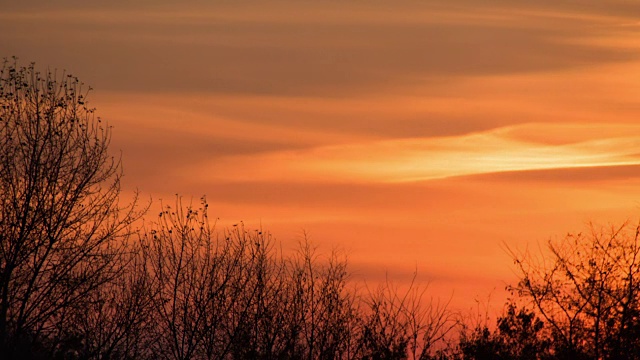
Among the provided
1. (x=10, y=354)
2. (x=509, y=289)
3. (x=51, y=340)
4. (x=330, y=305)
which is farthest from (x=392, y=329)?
(x=10, y=354)

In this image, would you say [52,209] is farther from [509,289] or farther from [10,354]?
[509,289]

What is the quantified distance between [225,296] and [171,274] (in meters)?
2.18

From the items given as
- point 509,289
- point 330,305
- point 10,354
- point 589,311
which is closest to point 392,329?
point 330,305

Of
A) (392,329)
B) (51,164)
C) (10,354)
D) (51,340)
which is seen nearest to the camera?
(10,354)

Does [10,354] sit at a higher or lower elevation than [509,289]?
lower

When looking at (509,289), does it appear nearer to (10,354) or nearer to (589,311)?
(589,311)

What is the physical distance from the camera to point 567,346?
110 feet

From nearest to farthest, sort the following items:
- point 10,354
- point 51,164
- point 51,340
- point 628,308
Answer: point 10,354
point 51,164
point 51,340
point 628,308

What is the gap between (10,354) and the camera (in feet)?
86.0

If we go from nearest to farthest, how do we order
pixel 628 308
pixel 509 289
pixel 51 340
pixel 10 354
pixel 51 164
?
pixel 10 354
pixel 51 164
pixel 51 340
pixel 628 308
pixel 509 289

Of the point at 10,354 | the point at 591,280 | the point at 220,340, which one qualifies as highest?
the point at 591,280

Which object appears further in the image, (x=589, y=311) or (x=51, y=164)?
(x=589, y=311)

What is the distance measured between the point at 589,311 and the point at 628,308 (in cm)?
112

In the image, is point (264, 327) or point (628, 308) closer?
point (628, 308)
